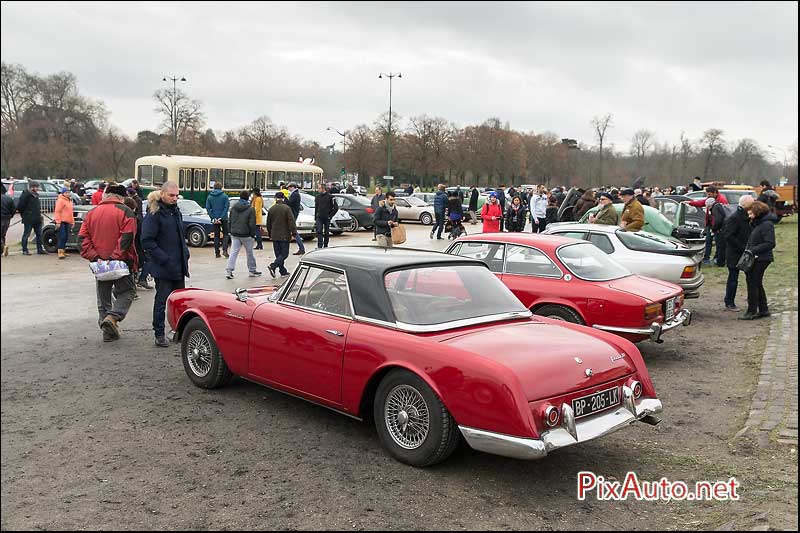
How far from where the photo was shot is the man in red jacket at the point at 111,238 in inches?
313

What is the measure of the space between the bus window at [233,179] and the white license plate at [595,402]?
97.6 ft

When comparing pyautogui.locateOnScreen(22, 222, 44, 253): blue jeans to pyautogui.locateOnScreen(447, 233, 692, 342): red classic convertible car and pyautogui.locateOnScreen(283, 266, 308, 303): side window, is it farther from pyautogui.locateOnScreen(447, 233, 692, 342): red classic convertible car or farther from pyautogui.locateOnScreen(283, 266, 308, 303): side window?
pyautogui.locateOnScreen(283, 266, 308, 303): side window

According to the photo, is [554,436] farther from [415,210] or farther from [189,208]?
[415,210]

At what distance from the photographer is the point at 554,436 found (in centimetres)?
427

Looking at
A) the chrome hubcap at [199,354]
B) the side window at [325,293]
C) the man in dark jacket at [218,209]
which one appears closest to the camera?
the side window at [325,293]

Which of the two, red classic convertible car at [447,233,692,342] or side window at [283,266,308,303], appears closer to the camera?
side window at [283,266,308,303]

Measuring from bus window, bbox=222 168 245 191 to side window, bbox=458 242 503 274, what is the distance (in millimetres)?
25192

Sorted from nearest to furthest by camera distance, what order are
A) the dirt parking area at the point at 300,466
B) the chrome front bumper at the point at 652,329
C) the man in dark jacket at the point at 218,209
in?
the dirt parking area at the point at 300,466 < the chrome front bumper at the point at 652,329 < the man in dark jacket at the point at 218,209

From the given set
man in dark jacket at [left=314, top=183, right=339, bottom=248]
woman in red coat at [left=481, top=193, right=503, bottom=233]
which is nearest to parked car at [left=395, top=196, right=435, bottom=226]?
woman in red coat at [left=481, top=193, right=503, bottom=233]

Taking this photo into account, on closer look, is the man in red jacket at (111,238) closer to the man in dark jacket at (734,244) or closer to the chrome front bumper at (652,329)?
the chrome front bumper at (652,329)

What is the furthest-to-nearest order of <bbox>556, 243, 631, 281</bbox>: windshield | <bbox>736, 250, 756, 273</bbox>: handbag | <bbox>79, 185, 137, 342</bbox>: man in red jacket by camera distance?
<bbox>736, 250, 756, 273</bbox>: handbag
<bbox>556, 243, 631, 281</bbox>: windshield
<bbox>79, 185, 137, 342</bbox>: man in red jacket

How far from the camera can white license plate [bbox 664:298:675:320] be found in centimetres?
808

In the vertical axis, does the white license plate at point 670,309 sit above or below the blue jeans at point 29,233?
below

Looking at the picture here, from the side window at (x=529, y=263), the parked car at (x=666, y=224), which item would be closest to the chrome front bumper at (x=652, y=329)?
the side window at (x=529, y=263)
